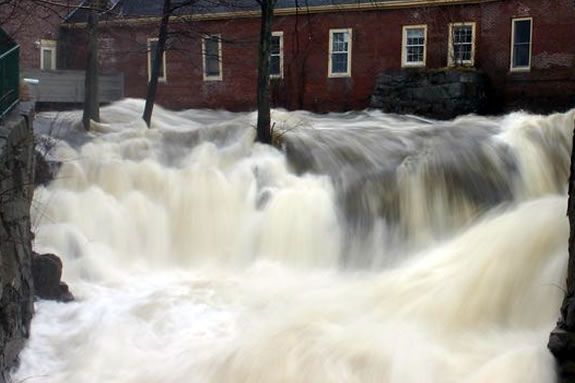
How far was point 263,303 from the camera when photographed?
31.5ft

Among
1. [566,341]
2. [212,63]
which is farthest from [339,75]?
[566,341]

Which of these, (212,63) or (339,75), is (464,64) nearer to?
(339,75)

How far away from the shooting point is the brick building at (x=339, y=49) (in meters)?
24.3

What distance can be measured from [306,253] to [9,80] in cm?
511

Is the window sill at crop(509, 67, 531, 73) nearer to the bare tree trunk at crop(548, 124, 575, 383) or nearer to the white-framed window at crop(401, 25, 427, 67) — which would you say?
the white-framed window at crop(401, 25, 427, 67)

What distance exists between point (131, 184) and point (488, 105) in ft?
48.7

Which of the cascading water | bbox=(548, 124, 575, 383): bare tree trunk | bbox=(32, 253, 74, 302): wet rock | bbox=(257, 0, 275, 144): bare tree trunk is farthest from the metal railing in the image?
bbox=(257, 0, 275, 144): bare tree trunk

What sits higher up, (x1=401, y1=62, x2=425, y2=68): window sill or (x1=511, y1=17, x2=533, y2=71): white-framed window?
(x1=511, y1=17, x2=533, y2=71): white-framed window

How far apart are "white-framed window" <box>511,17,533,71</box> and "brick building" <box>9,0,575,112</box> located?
0.11 ft

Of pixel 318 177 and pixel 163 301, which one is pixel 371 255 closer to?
pixel 318 177

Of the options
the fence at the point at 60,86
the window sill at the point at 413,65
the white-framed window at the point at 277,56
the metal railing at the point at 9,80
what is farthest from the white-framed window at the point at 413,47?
the metal railing at the point at 9,80

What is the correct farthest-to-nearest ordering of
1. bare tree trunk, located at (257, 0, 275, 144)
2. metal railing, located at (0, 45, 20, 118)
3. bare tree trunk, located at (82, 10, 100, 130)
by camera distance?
bare tree trunk, located at (82, 10, 100, 130) → bare tree trunk, located at (257, 0, 275, 144) → metal railing, located at (0, 45, 20, 118)

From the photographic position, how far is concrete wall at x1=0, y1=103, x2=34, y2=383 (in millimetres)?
6891

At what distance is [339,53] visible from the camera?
2753 cm
